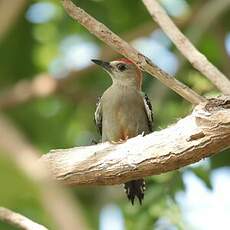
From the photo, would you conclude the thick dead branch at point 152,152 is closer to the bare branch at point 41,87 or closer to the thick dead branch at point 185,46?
the thick dead branch at point 185,46

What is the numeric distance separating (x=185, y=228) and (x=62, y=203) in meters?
4.21

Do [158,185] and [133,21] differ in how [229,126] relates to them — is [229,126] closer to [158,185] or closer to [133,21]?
[158,185]

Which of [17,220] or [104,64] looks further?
[104,64]

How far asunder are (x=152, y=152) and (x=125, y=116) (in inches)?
86.4

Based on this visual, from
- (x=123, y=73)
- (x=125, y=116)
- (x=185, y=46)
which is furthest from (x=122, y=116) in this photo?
(x=185, y=46)

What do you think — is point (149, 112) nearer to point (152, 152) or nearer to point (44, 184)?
point (152, 152)

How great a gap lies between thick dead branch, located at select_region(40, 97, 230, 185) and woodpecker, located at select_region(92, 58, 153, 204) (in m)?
1.64

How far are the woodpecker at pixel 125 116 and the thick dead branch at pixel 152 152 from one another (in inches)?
64.6

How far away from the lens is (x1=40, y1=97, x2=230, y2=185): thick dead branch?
9.64 ft

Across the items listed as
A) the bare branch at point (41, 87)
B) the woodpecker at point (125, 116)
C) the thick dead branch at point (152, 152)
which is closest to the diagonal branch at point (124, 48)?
the thick dead branch at point (152, 152)

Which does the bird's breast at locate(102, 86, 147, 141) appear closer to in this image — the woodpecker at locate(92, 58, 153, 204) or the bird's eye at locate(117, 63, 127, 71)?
the woodpecker at locate(92, 58, 153, 204)

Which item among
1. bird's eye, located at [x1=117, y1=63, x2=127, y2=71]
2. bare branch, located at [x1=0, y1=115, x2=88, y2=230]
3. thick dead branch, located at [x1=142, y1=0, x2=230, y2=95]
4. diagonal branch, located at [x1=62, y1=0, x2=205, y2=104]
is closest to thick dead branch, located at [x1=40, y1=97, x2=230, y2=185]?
diagonal branch, located at [x1=62, y1=0, x2=205, y2=104]

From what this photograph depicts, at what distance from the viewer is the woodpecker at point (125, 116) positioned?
16.9 feet

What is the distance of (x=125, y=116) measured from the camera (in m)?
5.33
